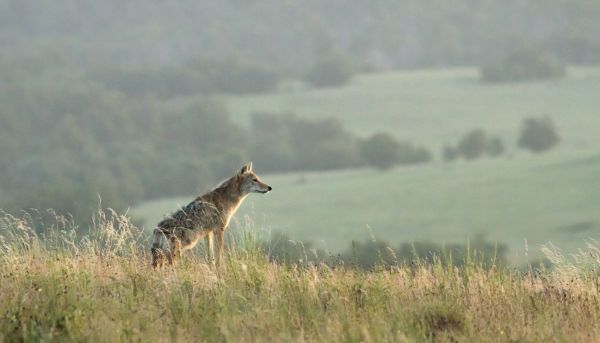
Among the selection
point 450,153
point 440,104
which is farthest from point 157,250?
point 440,104

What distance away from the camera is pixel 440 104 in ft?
576

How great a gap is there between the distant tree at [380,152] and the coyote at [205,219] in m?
131

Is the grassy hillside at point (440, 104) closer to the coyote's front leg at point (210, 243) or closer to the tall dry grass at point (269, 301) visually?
the coyote's front leg at point (210, 243)

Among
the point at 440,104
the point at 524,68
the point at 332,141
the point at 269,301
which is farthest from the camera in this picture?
the point at 524,68

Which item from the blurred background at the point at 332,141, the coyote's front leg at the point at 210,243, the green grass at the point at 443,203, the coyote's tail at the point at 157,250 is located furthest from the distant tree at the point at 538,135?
the coyote's tail at the point at 157,250

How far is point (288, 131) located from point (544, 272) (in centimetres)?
15146

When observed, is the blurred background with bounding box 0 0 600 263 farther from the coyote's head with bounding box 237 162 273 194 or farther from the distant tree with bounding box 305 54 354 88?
the coyote's head with bounding box 237 162 273 194

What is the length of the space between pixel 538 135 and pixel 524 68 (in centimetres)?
3998

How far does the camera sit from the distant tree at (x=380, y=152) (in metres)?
145

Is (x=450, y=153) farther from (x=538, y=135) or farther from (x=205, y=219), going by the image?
(x=205, y=219)

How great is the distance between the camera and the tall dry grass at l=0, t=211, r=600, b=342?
309 inches

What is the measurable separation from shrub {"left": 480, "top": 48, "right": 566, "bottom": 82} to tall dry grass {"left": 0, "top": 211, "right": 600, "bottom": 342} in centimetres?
17852

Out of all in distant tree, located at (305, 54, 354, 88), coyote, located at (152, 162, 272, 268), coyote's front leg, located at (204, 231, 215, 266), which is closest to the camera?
coyote, located at (152, 162, 272, 268)

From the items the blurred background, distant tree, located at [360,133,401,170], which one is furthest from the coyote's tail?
distant tree, located at [360,133,401,170]
